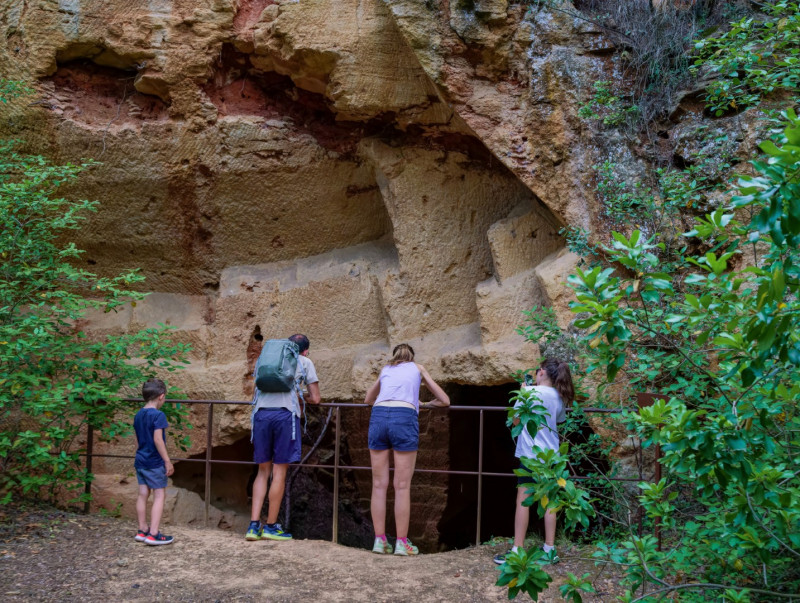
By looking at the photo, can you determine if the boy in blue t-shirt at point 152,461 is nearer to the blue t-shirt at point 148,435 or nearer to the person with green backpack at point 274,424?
the blue t-shirt at point 148,435

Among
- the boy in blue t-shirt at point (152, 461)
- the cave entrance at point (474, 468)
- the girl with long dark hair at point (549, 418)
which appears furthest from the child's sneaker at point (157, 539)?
the cave entrance at point (474, 468)

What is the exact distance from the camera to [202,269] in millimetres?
7738

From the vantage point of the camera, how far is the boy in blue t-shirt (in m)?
4.67

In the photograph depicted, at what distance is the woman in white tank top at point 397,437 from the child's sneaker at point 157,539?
4.30ft

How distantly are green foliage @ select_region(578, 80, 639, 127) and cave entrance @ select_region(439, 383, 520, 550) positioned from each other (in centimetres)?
241

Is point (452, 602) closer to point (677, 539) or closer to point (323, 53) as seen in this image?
point (677, 539)

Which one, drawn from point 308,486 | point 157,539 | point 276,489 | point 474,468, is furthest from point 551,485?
point 308,486

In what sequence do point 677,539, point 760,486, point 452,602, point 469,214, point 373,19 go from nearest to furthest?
point 760,486, point 452,602, point 677,539, point 373,19, point 469,214

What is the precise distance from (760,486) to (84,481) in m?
4.70

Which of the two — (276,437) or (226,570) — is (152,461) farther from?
(226,570)

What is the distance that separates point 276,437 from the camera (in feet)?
16.0

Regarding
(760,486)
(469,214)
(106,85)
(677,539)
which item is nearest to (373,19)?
(469,214)

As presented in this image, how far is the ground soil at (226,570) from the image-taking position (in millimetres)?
3971

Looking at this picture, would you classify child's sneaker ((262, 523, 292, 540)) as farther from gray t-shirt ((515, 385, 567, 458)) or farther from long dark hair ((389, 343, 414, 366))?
gray t-shirt ((515, 385, 567, 458))
